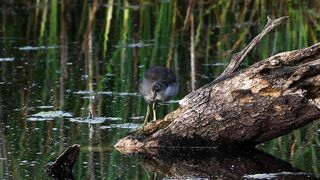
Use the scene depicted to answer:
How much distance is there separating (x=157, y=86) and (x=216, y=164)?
1.08 metres

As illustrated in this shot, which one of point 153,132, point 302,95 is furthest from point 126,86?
point 302,95

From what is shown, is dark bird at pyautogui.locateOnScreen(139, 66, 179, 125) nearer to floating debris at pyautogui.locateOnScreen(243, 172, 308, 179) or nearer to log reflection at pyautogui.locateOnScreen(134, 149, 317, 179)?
log reflection at pyautogui.locateOnScreen(134, 149, 317, 179)

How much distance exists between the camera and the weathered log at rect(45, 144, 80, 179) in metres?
5.53

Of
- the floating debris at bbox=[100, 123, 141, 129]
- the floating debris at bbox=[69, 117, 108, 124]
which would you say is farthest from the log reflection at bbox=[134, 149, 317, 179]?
the floating debris at bbox=[69, 117, 108, 124]

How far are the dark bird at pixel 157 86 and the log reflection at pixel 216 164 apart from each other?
733mm

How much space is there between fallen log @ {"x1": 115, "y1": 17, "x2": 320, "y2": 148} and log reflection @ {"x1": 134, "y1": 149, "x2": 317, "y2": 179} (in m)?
0.10

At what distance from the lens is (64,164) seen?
5.61m

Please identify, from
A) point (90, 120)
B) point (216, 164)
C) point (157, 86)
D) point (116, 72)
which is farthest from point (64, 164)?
point (116, 72)

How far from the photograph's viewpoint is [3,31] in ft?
39.0

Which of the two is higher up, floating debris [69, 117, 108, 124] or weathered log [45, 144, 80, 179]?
floating debris [69, 117, 108, 124]

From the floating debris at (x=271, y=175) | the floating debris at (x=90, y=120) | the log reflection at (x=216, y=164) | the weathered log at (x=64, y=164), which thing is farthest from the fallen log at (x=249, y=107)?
the floating debris at (x=90, y=120)

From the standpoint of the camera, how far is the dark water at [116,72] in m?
5.79

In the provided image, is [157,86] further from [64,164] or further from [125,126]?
[64,164]

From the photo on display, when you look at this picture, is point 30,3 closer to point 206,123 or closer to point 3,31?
point 3,31
